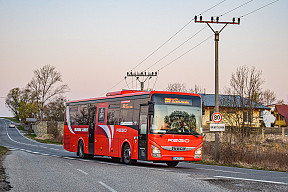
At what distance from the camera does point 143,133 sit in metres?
19.1

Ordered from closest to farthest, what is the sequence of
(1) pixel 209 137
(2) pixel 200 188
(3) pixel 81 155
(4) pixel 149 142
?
(2) pixel 200 188, (4) pixel 149 142, (3) pixel 81 155, (1) pixel 209 137

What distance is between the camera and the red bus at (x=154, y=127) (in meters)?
18.7

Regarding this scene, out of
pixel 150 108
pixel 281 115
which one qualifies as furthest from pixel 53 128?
pixel 150 108

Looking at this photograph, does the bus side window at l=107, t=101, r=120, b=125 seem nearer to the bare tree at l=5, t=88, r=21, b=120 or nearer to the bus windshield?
the bus windshield

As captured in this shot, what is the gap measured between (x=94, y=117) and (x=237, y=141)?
823 centimetres

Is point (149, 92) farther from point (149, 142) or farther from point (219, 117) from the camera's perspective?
point (219, 117)

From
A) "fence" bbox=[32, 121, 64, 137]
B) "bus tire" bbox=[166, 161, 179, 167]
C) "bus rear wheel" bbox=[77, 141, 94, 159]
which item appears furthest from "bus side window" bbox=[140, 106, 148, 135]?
"fence" bbox=[32, 121, 64, 137]

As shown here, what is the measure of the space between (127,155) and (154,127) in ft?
9.18

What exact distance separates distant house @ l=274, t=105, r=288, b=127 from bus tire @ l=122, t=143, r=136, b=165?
240 feet

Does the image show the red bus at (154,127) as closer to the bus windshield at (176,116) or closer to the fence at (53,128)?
the bus windshield at (176,116)

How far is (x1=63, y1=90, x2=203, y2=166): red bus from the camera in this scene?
1869cm

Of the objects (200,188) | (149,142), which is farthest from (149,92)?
(200,188)

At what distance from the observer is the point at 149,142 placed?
61.3 ft

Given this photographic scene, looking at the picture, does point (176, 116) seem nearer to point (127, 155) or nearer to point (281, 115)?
point (127, 155)
